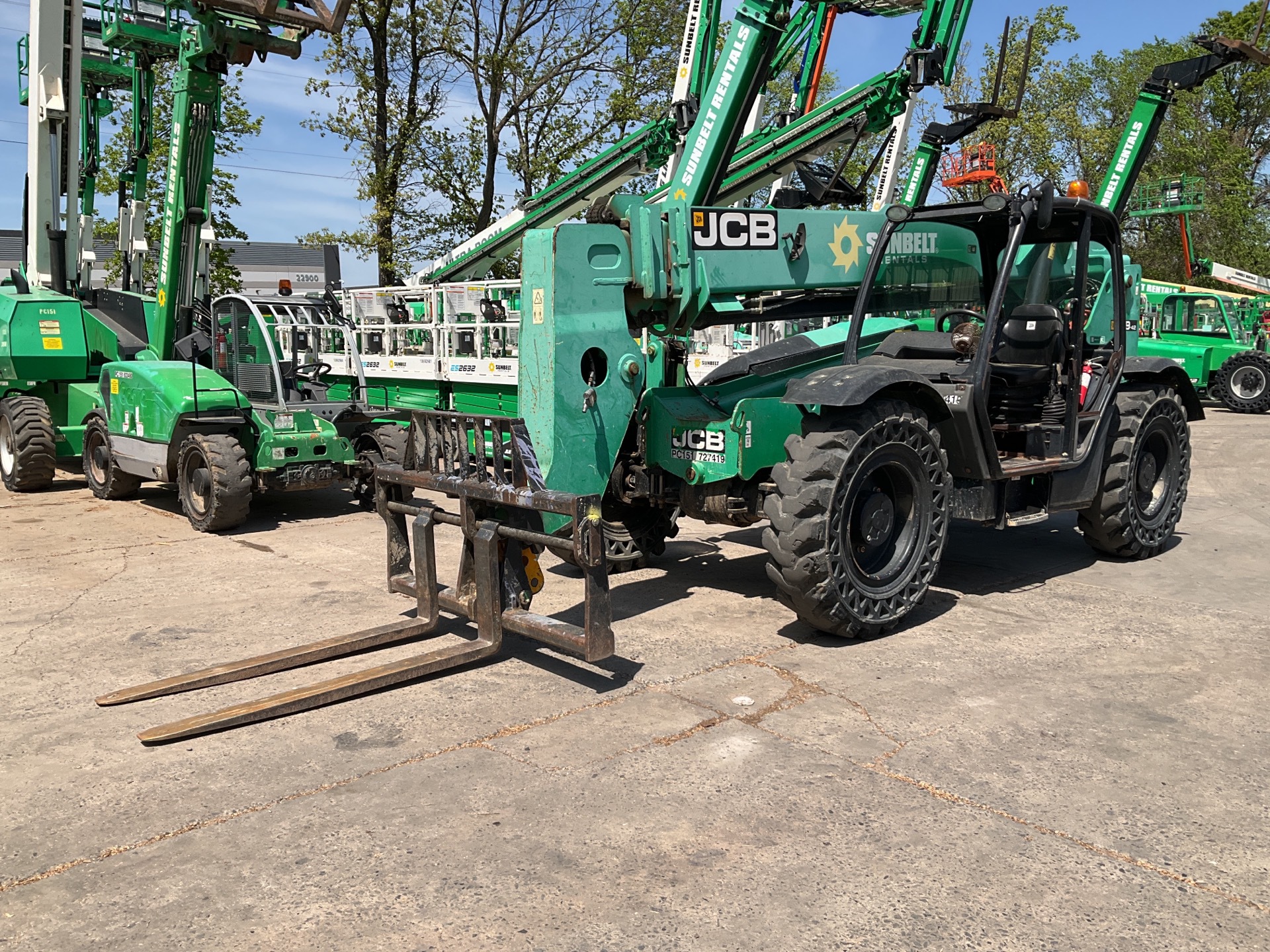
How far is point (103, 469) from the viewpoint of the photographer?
1139 centimetres

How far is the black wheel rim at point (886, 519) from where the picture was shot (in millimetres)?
5789

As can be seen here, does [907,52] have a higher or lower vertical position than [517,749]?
higher

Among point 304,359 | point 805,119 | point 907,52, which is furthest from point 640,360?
point 805,119

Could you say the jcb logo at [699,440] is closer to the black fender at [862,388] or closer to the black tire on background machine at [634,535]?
the black fender at [862,388]

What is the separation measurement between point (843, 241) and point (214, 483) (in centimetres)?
565

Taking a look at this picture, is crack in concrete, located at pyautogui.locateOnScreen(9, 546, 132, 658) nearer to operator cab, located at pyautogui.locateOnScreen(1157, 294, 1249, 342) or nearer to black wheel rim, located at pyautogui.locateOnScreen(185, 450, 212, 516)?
black wheel rim, located at pyautogui.locateOnScreen(185, 450, 212, 516)

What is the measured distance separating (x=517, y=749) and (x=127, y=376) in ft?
25.5

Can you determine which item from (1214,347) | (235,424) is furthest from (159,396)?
(1214,347)

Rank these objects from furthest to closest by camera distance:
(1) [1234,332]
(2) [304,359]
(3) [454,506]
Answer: (1) [1234,332]
(2) [304,359]
(3) [454,506]

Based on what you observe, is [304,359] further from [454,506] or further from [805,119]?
[805,119]

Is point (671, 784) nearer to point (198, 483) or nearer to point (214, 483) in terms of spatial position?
point (214, 483)

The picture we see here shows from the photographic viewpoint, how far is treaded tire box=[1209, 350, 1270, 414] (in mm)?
21922

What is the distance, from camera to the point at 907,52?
11281 mm

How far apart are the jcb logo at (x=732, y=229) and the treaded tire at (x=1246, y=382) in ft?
64.3
